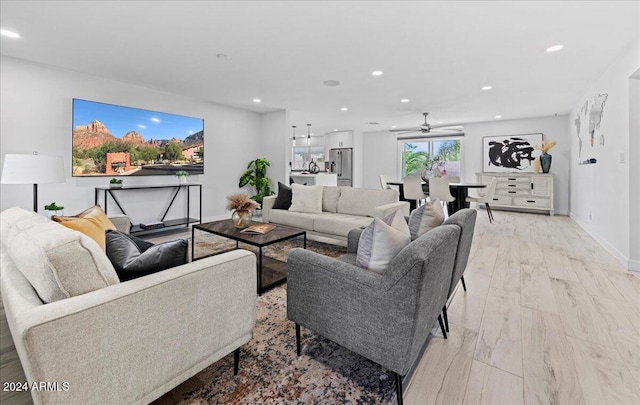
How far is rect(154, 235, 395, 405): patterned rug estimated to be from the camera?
139 centimetres

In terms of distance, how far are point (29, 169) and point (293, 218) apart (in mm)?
2712

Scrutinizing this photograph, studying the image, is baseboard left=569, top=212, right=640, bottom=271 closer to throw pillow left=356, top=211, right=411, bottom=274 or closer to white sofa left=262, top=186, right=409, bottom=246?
white sofa left=262, top=186, right=409, bottom=246

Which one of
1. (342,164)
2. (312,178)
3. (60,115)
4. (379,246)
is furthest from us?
(342,164)

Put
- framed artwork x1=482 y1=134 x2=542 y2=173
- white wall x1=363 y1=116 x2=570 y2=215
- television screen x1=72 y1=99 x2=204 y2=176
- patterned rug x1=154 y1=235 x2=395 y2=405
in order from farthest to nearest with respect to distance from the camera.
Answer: framed artwork x1=482 y1=134 x2=542 y2=173, white wall x1=363 y1=116 x2=570 y2=215, television screen x1=72 y1=99 x2=204 y2=176, patterned rug x1=154 y1=235 x2=395 y2=405

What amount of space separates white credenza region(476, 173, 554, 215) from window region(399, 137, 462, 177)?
44.5 inches

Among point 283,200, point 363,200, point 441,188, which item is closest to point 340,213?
point 363,200

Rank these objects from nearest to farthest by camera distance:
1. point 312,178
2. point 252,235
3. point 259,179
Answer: point 252,235, point 259,179, point 312,178

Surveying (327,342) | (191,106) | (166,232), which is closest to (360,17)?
(327,342)

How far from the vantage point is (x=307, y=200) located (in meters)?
Answer: 4.35

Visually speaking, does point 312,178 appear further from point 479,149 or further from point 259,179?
point 479,149

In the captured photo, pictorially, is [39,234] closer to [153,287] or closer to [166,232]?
[153,287]

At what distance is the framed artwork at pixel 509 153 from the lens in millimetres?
7227

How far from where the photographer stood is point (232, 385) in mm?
1472

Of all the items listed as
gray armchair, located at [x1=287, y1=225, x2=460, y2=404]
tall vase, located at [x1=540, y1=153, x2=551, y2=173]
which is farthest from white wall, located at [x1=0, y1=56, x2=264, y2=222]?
tall vase, located at [x1=540, y1=153, x2=551, y2=173]
